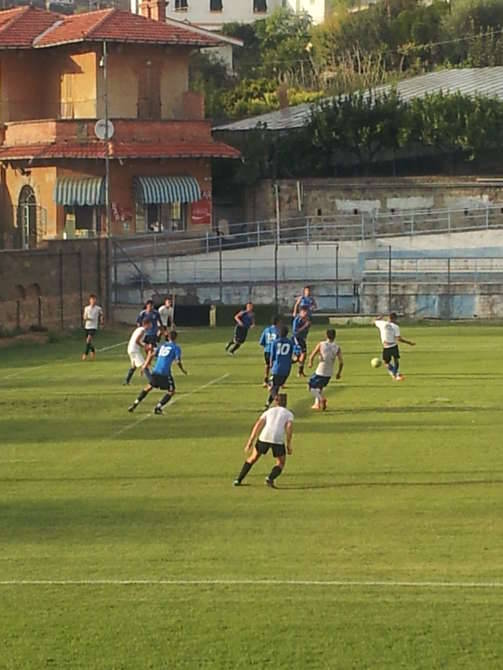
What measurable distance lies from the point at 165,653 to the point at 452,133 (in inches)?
2363

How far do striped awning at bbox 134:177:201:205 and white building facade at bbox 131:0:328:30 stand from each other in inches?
2239

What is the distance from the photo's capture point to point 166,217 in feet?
230

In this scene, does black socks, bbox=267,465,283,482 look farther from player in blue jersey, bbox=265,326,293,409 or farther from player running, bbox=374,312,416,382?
player running, bbox=374,312,416,382

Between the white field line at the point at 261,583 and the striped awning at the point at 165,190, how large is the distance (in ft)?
170

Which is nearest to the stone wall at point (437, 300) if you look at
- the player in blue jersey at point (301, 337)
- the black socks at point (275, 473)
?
the player in blue jersey at point (301, 337)

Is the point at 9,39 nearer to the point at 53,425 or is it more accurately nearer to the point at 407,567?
the point at 53,425

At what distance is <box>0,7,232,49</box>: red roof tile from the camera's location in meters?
68.1

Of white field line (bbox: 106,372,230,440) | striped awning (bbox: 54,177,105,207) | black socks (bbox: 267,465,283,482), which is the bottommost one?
white field line (bbox: 106,372,230,440)

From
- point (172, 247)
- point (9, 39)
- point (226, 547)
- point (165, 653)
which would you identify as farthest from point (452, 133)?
point (165, 653)

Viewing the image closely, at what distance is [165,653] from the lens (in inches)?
537

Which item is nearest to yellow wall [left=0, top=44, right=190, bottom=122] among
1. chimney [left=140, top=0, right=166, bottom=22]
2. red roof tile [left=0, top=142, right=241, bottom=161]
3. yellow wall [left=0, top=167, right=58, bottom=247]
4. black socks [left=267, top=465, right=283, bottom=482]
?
red roof tile [left=0, top=142, right=241, bottom=161]

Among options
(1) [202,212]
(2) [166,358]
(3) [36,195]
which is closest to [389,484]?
(2) [166,358]

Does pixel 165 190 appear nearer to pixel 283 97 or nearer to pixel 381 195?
pixel 381 195

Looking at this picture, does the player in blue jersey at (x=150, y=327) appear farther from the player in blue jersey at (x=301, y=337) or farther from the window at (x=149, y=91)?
the window at (x=149, y=91)
